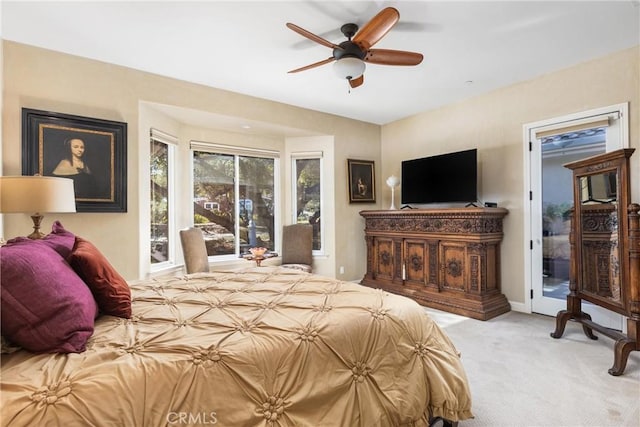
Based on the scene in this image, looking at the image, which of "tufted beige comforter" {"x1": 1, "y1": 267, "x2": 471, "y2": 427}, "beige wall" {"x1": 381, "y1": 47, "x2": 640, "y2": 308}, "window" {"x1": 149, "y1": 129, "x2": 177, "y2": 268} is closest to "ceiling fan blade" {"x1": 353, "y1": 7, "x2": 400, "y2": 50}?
"tufted beige comforter" {"x1": 1, "y1": 267, "x2": 471, "y2": 427}

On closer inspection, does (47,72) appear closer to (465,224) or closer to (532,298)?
(465,224)

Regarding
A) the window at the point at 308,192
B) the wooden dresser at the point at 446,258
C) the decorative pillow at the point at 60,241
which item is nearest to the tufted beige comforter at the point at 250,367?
the decorative pillow at the point at 60,241

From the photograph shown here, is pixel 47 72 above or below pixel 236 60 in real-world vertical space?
below

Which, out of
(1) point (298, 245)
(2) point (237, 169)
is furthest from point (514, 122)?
(2) point (237, 169)

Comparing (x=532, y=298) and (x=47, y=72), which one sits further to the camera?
(x=532, y=298)

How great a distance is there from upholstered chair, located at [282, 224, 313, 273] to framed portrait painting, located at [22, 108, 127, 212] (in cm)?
222

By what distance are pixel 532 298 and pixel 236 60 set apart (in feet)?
13.9

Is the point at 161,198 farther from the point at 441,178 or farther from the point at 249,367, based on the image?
the point at 441,178

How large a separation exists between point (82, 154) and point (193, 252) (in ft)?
4.89

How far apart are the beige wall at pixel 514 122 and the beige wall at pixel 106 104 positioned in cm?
221

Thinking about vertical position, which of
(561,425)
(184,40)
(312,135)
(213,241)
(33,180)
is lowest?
(561,425)

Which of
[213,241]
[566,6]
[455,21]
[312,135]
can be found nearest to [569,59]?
[566,6]

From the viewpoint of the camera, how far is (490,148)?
4102 mm

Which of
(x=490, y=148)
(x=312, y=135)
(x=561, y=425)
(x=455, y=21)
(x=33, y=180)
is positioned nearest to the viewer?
(x=561, y=425)
